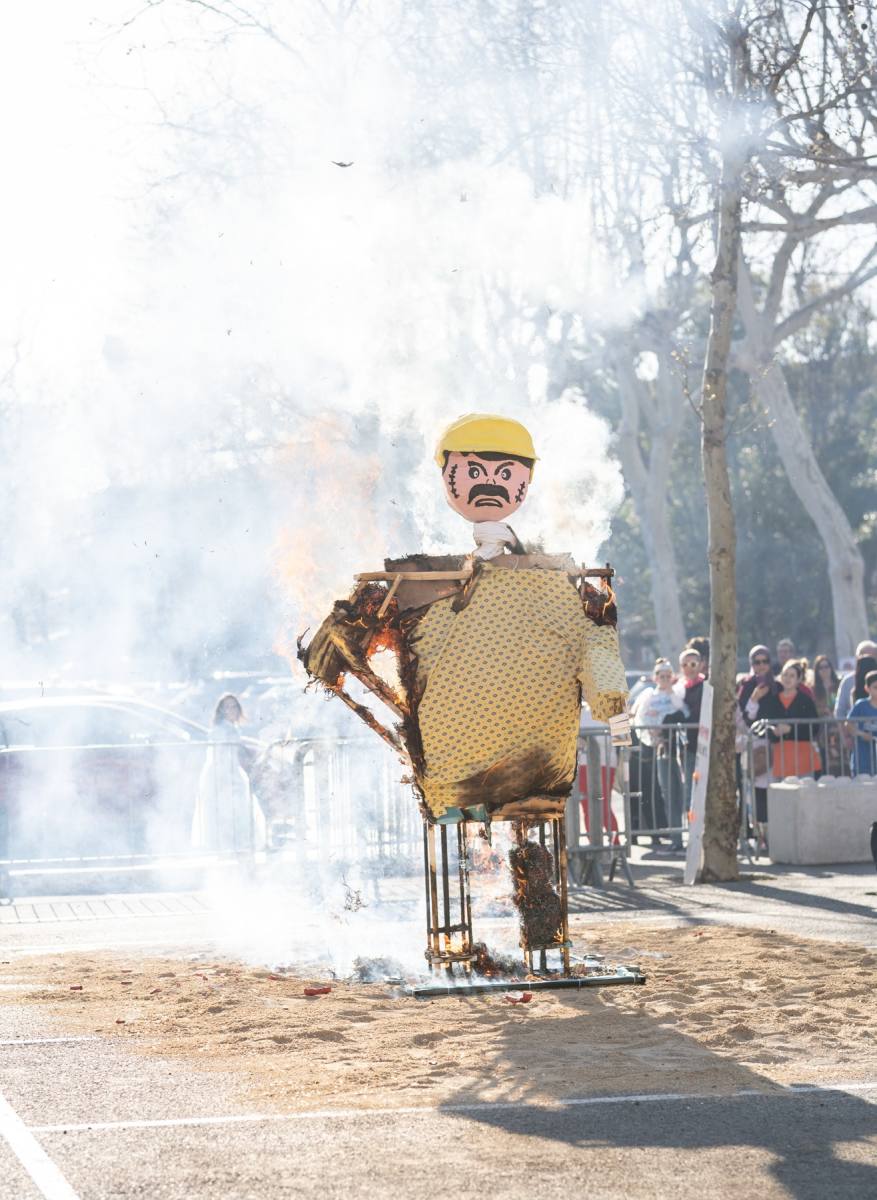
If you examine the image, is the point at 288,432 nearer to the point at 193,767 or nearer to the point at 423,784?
the point at 193,767

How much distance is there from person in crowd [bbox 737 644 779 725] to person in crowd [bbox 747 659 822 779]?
13 centimetres

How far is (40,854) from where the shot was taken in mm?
14883

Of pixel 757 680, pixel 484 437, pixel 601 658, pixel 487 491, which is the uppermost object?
pixel 484 437

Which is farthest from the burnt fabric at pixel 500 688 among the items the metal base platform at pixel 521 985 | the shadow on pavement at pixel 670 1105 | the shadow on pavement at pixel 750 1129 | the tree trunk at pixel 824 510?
the tree trunk at pixel 824 510

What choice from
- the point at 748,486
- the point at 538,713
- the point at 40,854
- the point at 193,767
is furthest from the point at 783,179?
the point at 748,486

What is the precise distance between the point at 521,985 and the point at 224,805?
24.8 ft

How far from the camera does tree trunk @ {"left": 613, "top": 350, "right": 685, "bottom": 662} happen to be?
32000mm

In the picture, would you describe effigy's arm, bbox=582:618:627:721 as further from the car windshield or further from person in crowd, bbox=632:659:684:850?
the car windshield

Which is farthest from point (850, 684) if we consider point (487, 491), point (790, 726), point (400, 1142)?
point (400, 1142)

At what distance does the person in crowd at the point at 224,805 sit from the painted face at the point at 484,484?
694 cm

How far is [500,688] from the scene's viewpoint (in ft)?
26.3

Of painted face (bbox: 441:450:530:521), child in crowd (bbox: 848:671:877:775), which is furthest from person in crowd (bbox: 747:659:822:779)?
painted face (bbox: 441:450:530:521)

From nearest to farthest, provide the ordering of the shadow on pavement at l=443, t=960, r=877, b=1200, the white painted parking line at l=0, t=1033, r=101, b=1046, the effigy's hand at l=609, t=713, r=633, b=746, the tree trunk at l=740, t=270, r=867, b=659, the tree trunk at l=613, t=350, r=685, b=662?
the shadow on pavement at l=443, t=960, r=877, b=1200
the white painted parking line at l=0, t=1033, r=101, b=1046
the effigy's hand at l=609, t=713, r=633, b=746
the tree trunk at l=740, t=270, r=867, b=659
the tree trunk at l=613, t=350, r=685, b=662

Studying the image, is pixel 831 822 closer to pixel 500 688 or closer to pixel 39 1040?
pixel 500 688
